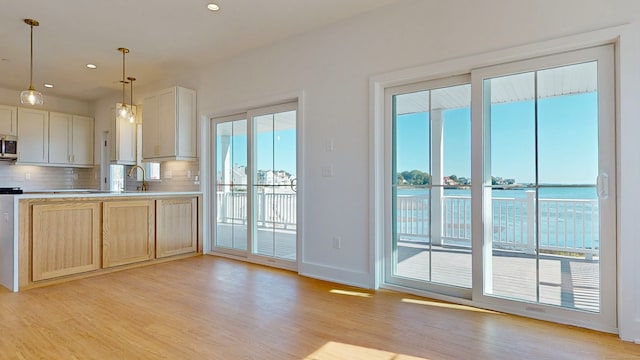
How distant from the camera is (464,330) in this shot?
264 cm

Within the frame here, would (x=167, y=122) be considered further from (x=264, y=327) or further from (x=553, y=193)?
(x=553, y=193)

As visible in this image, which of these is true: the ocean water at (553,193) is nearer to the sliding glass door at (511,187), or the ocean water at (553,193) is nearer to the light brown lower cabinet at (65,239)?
the sliding glass door at (511,187)

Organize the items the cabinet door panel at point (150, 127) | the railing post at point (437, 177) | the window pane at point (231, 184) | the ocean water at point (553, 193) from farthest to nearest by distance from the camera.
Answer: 1. the cabinet door panel at point (150, 127)
2. the window pane at point (231, 184)
3. the railing post at point (437, 177)
4. the ocean water at point (553, 193)

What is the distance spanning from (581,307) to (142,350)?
10.2 ft

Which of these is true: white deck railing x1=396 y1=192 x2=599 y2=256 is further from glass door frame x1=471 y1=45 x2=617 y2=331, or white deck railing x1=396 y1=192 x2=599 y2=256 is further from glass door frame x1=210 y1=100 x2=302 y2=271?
glass door frame x1=210 y1=100 x2=302 y2=271

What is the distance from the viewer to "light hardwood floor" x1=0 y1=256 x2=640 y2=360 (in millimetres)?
2316

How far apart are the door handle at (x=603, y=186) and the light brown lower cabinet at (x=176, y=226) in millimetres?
4775

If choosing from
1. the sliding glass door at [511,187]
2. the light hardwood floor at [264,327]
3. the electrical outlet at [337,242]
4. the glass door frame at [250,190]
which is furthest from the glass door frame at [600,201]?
the glass door frame at [250,190]

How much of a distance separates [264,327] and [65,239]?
2724 millimetres

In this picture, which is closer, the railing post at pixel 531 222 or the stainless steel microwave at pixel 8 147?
the railing post at pixel 531 222

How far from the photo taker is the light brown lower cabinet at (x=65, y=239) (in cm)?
379

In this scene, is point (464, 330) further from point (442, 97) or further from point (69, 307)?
point (69, 307)

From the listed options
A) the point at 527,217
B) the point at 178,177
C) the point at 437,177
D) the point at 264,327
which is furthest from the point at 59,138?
the point at 527,217

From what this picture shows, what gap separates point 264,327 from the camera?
8.89 ft
